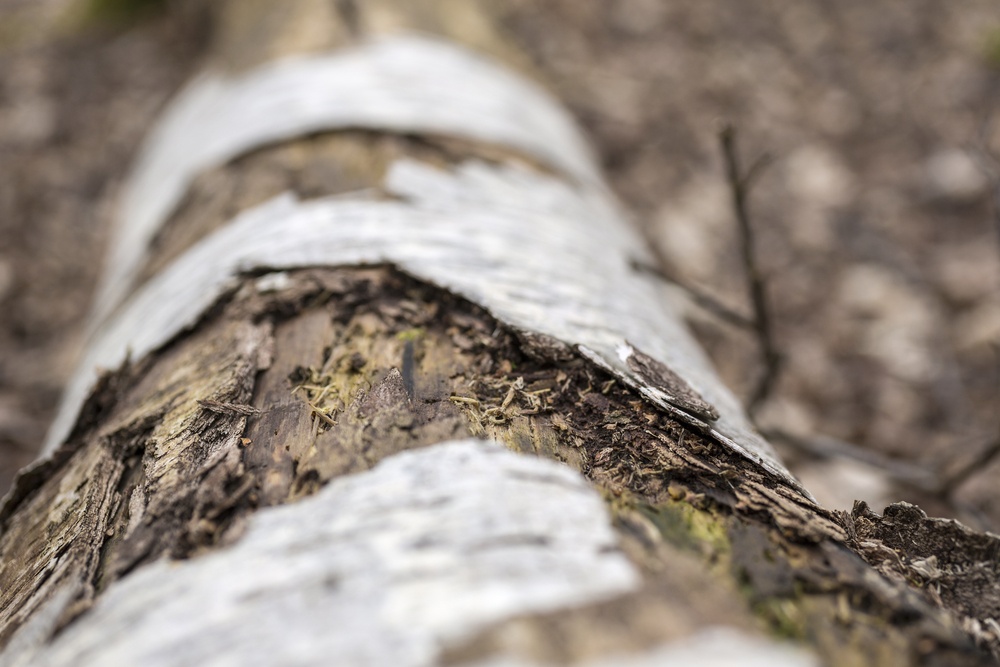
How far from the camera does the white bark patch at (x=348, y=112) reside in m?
1.83

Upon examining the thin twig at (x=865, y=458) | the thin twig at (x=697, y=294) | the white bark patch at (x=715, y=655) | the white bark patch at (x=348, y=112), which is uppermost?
the white bark patch at (x=348, y=112)

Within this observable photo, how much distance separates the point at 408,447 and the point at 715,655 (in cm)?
44

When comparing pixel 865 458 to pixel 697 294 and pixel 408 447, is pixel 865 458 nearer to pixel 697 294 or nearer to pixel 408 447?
pixel 697 294

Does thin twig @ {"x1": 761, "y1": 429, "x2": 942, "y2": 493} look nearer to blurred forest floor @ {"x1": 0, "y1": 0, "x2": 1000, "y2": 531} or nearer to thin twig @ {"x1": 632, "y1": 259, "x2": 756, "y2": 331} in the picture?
blurred forest floor @ {"x1": 0, "y1": 0, "x2": 1000, "y2": 531}

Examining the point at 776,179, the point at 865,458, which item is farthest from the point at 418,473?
the point at 776,179

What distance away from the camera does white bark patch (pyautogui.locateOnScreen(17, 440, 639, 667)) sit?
0.66m

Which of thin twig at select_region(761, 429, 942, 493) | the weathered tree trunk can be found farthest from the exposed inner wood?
thin twig at select_region(761, 429, 942, 493)

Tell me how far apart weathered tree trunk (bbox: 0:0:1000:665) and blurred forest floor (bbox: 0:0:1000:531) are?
2.96 feet

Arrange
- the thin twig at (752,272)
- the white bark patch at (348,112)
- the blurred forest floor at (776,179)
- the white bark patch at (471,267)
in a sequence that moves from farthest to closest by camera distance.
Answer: the blurred forest floor at (776,179), the white bark patch at (348,112), the thin twig at (752,272), the white bark patch at (471,267)

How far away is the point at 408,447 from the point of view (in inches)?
35.4

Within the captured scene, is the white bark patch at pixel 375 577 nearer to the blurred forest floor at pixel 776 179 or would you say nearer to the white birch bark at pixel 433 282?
the white birch bark at pixel 433 282

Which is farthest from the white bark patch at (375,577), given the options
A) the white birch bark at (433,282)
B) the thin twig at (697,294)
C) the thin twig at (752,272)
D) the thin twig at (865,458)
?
the thin twig at (865,458)

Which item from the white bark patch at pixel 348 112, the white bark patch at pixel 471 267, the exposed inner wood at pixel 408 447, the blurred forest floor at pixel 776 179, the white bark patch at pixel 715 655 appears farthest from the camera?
the blurred forest floor at pixel 776 179

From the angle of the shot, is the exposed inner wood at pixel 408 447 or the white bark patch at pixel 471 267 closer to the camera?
the exposed inner wood at pixel 408 447
